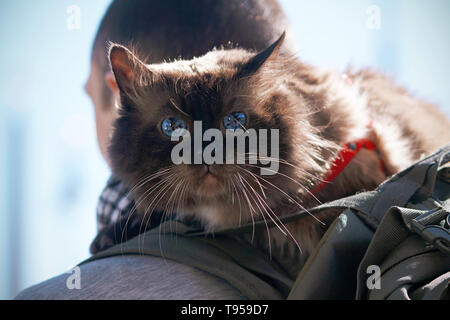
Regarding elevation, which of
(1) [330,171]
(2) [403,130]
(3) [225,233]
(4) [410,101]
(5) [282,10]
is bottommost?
(3) [225,233]

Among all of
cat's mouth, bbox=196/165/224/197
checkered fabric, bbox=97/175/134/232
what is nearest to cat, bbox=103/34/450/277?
cat's mouth, bbox=196/165/224/197

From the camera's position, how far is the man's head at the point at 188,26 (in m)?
1.36

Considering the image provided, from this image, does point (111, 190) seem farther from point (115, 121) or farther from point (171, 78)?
point (171, 78)

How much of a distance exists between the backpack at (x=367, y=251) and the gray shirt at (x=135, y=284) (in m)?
0.02

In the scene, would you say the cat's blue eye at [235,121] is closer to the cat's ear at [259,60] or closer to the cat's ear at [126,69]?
the cat's ear at [259,60]

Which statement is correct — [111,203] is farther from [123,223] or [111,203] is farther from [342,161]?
[342,161]

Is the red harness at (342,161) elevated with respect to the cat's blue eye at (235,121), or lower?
lower

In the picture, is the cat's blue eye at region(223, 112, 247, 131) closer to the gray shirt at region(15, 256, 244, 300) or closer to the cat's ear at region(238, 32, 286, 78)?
the cat's ear at region(238, 32, 286, 78)

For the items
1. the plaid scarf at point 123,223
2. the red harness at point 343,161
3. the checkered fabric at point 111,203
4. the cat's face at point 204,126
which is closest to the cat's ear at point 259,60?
the cat's face at point 204,126

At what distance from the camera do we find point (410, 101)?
5.75ft

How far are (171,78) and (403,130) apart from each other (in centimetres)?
84

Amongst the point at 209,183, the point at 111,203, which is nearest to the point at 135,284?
the point at 209,183

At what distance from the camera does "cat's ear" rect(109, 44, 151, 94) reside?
45.9 inches
